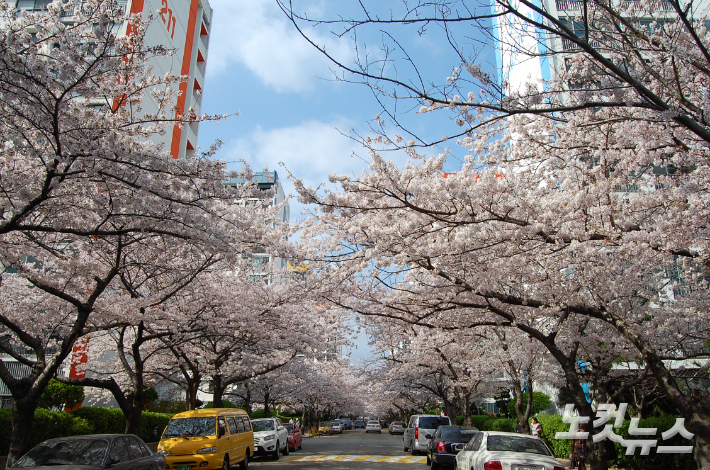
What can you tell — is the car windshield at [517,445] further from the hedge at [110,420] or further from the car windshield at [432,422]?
the car windshield at [432,422]

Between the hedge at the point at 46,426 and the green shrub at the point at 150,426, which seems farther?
the green shrub at the point at 150,426

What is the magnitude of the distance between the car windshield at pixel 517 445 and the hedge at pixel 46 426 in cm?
1075

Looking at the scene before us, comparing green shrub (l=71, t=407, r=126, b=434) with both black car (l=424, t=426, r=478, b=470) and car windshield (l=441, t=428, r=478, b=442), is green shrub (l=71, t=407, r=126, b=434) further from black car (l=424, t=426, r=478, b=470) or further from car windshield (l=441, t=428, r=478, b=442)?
car windshield (l=441, t=428, r=478, b=442)

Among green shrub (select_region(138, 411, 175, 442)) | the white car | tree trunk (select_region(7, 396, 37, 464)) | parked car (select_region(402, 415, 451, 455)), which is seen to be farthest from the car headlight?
parked car (select_region(402, 415, 451, 455))

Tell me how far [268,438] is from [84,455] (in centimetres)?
1169

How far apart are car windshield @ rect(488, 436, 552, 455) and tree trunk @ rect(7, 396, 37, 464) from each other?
8198 millimetres

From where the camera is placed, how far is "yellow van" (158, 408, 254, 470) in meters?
11.3

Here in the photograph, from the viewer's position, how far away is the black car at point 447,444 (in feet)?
46.4

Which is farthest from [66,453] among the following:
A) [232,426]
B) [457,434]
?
[457,434]

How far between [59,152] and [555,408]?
30179mm

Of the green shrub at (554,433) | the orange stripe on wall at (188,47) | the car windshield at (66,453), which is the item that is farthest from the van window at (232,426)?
the orange stripe on wall at (188,47)

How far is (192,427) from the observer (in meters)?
12.2

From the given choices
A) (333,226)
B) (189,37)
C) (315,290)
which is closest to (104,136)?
(333,226)

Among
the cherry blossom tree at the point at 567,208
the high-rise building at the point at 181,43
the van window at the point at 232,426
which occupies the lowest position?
the van window at the point at 232,426
